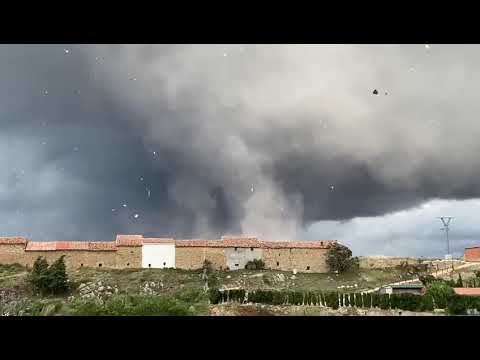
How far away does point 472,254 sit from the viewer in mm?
40219

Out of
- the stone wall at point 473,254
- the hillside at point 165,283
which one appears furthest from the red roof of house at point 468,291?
the stone wall at point 473,254

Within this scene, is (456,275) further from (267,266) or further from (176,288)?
(176,288)

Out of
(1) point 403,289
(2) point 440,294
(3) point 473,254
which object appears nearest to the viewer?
(2) point 440,294

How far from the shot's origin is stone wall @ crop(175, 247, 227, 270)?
35.9 metres

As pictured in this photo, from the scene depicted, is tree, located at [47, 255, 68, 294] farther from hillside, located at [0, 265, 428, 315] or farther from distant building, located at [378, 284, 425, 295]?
distant building, located at [378, 284, 425, 295]

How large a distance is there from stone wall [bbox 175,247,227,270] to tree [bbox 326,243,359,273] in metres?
7.70

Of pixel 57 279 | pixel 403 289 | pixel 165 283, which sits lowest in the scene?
pixel 403 289

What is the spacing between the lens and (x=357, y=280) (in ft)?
116

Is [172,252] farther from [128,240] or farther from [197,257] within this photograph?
[128,240]

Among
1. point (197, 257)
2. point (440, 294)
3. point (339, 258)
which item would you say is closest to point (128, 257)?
point (197, 257)

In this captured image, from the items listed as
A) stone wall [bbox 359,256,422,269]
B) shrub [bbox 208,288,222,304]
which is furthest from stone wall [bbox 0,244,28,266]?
stone wall [bbox 359,256,422,269]

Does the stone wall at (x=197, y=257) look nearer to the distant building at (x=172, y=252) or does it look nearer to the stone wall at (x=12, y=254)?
the distant building at (x=172, y=252)

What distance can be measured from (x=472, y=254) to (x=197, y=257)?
2131 cm
